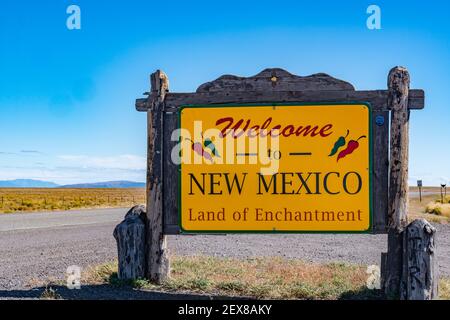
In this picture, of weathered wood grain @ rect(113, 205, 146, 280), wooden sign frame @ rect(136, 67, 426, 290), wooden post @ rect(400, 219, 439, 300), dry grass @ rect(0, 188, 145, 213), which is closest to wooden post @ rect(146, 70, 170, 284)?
wooden sign frame @ rect(136, 67, 426, 290)

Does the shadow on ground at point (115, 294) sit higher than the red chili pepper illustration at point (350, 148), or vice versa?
the red chili pepper illustration at point (350, 148)

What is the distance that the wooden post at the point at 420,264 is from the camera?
→ 6.23m

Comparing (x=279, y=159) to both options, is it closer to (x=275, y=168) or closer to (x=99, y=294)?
(x=275, y=168)

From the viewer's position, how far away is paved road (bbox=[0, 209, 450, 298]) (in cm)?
898

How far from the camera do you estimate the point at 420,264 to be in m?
6.26

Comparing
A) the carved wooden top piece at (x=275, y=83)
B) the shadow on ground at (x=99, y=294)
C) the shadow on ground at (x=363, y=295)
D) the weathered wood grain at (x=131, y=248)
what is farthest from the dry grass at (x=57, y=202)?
the shadow on ground at (x=363, y=295)

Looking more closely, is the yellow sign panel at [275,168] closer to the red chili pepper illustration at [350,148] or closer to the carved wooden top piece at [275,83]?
the red chili pepper illustration at [350,148]

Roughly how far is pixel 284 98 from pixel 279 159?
85cm

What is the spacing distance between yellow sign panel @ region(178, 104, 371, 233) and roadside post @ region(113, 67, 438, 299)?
1 cm

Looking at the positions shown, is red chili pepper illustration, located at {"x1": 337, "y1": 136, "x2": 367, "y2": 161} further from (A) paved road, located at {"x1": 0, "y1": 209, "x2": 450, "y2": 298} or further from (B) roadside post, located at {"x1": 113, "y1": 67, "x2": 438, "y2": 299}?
(A) paved road, located at {"x1": 0, "y1": 209, "x2": 450, "y2": 298}

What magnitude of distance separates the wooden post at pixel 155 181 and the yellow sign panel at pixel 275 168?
310 millimetres
